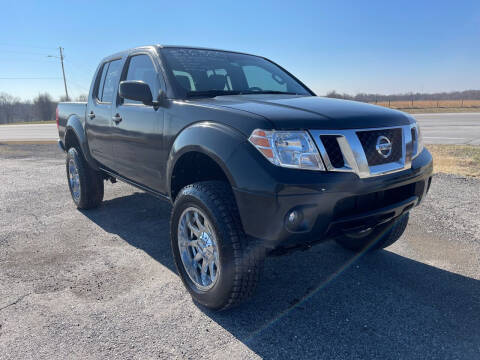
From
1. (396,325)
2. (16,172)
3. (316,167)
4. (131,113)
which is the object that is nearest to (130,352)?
(316,167)

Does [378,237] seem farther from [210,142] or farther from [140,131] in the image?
[140,131]

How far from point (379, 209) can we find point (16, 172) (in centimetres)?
857

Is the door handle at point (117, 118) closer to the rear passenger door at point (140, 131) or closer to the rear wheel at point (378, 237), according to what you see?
the rear passenger door at point (140, 131)

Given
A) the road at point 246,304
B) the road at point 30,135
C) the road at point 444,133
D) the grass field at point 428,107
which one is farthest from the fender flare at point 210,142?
the grass field at point 428,107

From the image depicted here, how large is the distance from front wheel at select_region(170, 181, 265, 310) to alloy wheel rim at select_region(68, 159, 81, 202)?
113 inches

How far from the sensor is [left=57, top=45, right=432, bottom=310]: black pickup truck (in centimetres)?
206

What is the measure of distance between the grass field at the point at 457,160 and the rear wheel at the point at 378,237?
13.9 feet

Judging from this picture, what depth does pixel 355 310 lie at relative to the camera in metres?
2.57

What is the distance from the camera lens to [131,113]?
3.42 metres

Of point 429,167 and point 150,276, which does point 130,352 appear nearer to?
point 150,276

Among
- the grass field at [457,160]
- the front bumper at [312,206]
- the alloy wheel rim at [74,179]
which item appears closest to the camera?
the front bumper at [312,206]

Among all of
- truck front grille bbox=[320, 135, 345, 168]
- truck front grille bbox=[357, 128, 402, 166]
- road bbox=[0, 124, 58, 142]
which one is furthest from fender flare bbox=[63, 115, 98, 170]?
road bbox=[0, 124, 58, 142]

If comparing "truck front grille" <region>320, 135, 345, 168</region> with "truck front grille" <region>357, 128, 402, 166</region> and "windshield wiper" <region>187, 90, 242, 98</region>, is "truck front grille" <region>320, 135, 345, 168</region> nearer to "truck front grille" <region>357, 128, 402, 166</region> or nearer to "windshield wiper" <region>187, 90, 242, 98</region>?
"truck front grille" <region>357, 128, 402, 166</region>

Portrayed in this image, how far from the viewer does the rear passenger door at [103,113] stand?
393 centimetres
